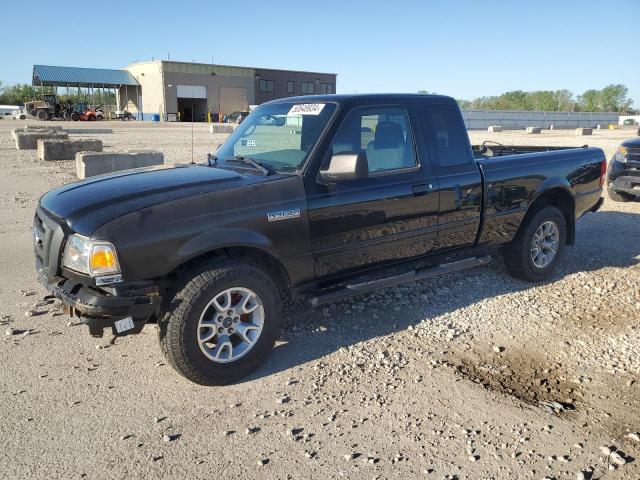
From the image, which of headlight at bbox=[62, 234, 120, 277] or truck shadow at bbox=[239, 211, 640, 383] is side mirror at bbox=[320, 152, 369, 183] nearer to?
truck shadow at bbox=[239, 211, 640, 383]

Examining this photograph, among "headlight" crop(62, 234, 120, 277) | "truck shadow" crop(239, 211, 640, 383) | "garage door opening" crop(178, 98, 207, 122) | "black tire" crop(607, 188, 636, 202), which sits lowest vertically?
"truck shadow" crop(239, 211, 640, 383)

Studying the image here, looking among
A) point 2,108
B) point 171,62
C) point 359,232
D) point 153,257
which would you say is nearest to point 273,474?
point 153,257

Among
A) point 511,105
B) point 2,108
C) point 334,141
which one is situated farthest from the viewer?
point 511,105

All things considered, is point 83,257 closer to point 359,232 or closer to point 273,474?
point 273,474

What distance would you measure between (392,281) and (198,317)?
1744mm

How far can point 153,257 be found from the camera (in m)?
3.34

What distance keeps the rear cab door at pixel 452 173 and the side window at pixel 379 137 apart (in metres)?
0.25

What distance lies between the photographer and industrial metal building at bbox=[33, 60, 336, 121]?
66.2 m

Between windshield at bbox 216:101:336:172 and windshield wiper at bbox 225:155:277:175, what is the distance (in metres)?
0.04

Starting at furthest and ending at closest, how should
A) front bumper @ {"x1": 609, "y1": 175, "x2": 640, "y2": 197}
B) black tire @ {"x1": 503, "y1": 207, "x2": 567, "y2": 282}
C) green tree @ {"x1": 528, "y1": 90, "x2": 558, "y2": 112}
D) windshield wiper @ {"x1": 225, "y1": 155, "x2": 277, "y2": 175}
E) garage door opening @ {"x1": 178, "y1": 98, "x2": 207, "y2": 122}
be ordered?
green tree @ {"x1": 528, "y1": 90, "x2": 558, "y2": 112}
garage door opening @ {"x1": 178, "y1": 98, "x2": 207, "y2": 122}
front bumper @ {"x1": 609, "y1": 175, "x2": 640, "y2": 197}
black tire @ {"x1": 503, "y1": 207, "x2": 567, "y2": 282}
windshield wiper @ {"x1": 225, "y1": 155, "x2": 277, "y2": 175}

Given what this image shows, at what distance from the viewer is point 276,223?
380 centimetres

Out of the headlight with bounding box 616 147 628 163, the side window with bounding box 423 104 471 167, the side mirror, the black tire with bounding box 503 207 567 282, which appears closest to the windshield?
the side mirror

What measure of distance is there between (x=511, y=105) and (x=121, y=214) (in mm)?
115555

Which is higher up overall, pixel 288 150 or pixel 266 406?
pixel 288 150
